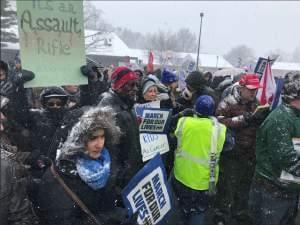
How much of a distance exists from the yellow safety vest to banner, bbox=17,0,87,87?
151 centimetres

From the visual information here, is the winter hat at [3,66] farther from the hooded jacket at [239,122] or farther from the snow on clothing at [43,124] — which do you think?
the hooded jacket at [239,122]

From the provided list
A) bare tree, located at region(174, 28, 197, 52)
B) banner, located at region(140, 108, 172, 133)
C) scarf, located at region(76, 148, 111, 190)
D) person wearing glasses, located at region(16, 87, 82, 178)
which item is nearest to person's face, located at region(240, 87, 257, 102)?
banner, located at region(140, 108, 172, 133)

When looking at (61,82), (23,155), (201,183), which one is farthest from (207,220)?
(61,82)

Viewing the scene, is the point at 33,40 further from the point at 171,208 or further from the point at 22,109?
the point at 171,208

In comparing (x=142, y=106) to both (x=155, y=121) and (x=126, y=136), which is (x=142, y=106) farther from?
(x=126, y=136)

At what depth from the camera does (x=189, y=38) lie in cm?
7062

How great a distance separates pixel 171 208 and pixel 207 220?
45.1 inches

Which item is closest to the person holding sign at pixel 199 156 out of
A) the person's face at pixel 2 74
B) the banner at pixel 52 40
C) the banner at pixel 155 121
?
the banner at pixel 155 121

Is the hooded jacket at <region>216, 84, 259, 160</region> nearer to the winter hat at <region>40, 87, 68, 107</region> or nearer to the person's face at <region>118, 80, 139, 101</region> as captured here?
the person's face at <region>118, 80, 139, 101</region>

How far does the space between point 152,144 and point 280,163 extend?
160 centimetres

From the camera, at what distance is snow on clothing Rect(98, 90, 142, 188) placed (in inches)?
148

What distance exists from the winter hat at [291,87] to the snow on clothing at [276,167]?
0.09 metres

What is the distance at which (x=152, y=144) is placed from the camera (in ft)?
15.2

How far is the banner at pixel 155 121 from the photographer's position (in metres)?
4.56
